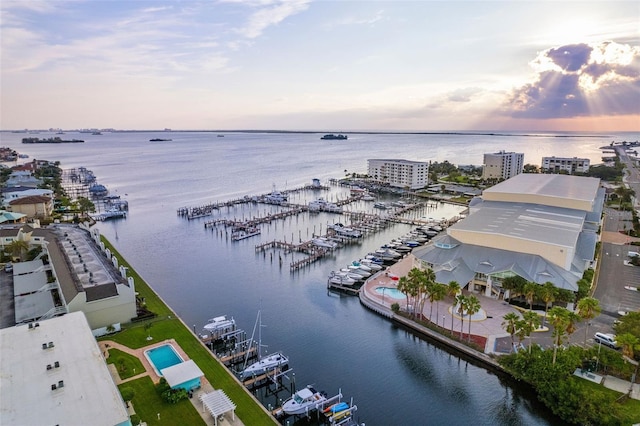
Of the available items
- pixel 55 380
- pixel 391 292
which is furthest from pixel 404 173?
pixel 55 380

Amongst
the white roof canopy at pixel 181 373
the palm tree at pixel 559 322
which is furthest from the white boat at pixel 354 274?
the white roof canopy at pixel 181 373

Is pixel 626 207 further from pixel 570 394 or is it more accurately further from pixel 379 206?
pixel 570 394

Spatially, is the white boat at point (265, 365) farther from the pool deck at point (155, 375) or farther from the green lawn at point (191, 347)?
the pool deck at point (155, 375)

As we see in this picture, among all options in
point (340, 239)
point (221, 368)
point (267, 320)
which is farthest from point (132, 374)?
point (340, 239)

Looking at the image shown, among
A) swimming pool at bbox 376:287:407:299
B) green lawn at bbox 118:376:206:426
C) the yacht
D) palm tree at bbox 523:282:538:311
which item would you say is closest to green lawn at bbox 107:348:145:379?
green lawn at bbox 118:376:206:426

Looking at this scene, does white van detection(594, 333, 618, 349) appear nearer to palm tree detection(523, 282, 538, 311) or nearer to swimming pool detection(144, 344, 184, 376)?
palm tree detection(523, 282, 538, 311)

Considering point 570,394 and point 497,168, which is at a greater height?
point 497,168
